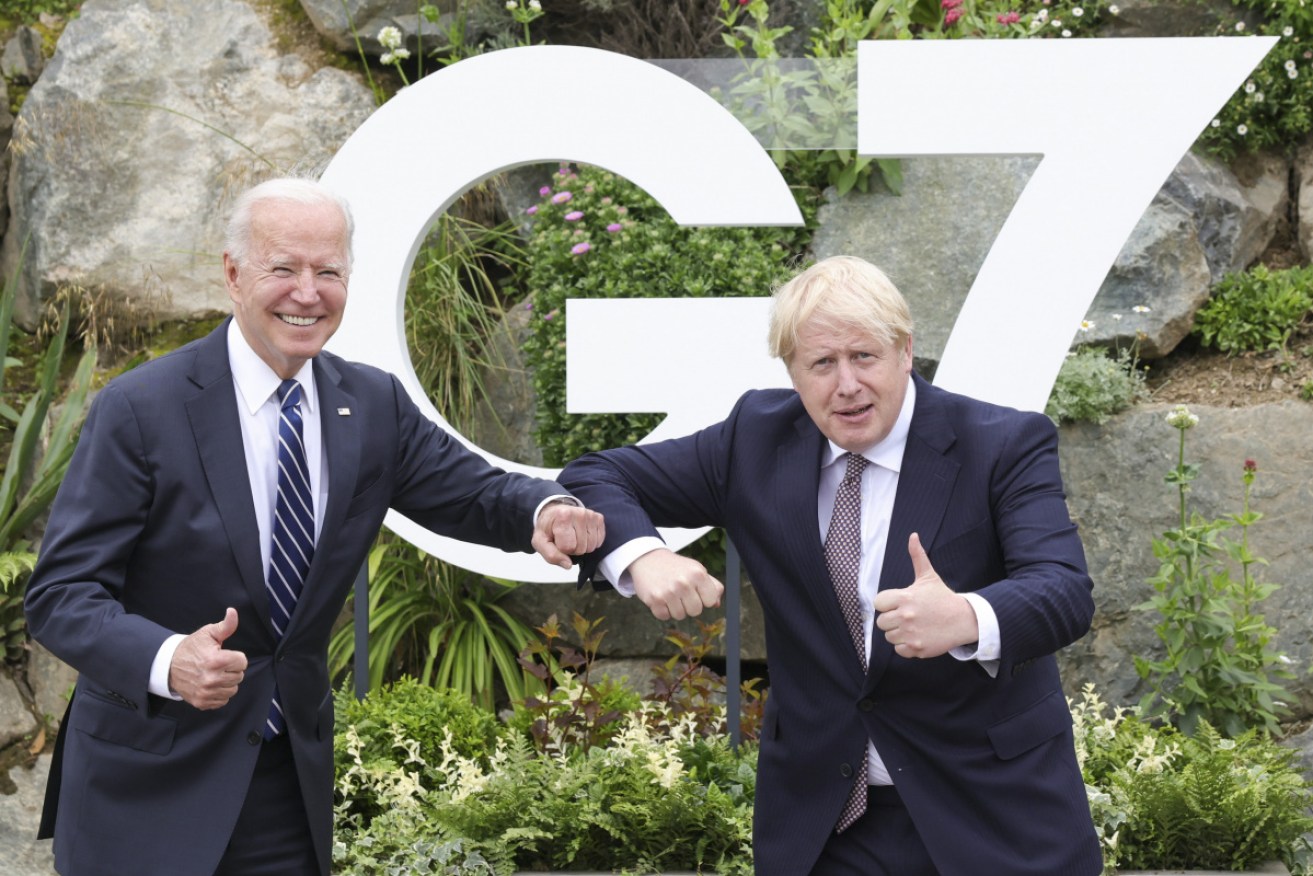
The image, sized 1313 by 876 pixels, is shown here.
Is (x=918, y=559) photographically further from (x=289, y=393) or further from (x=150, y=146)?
(x=150, y=146)

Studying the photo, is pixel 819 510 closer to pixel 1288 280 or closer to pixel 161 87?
pixel 1288 280

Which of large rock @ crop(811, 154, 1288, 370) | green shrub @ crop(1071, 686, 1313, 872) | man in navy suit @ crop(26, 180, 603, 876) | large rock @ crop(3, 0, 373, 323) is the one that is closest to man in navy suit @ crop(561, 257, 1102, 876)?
man in navy suit @ crop(26, 180, 603, 876)

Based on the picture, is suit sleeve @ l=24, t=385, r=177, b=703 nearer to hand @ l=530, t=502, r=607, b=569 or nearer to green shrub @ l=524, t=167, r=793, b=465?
hand @ l=530, t=502, r=607, b=569

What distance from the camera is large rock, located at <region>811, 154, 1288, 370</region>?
5.62 meters

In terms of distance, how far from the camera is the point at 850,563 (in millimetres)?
2449

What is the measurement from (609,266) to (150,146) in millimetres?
2515

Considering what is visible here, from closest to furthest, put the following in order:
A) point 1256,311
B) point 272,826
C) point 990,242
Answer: point 272,826, point 990,242, point 1256,311

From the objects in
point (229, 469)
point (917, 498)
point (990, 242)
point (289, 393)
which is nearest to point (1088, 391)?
point (990, 242)

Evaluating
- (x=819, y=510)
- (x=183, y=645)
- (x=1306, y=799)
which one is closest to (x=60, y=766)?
(x=183, y=645)

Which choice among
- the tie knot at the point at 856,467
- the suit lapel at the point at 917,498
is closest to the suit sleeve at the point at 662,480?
the tie knot at the point at 856,467

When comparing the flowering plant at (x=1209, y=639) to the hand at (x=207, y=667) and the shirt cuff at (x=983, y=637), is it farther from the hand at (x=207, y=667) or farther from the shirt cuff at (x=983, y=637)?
the hand at (x=207, y=667)

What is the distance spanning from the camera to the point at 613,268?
553 cm

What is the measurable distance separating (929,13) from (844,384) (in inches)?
172

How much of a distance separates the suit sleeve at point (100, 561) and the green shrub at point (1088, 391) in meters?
3.77
